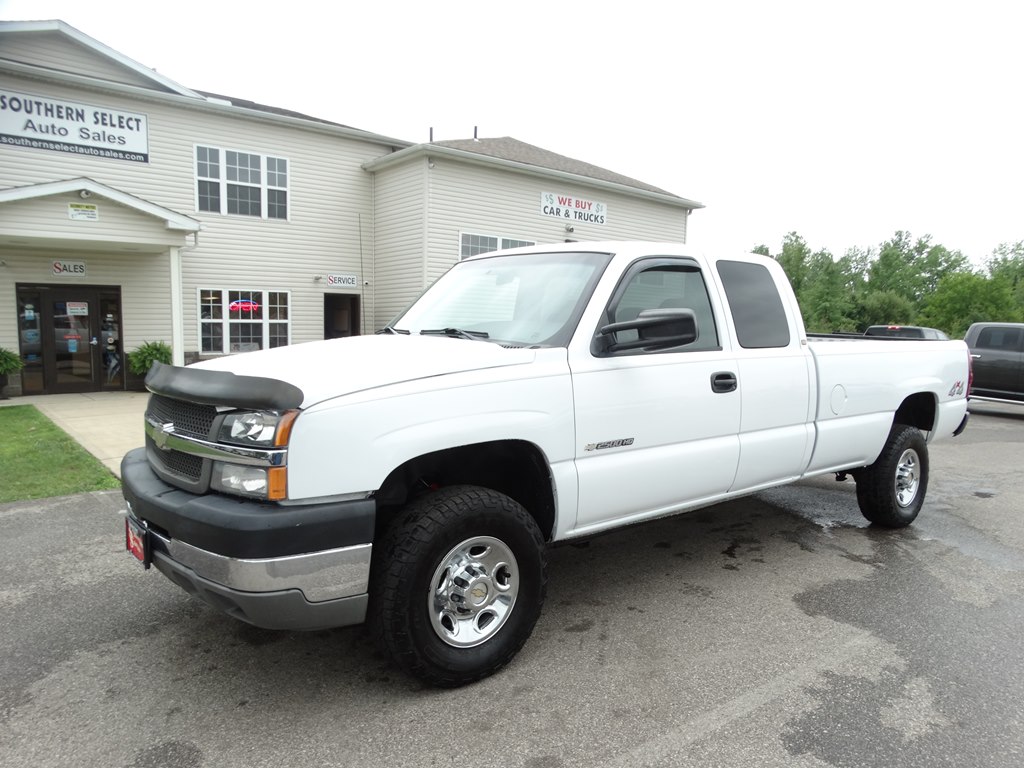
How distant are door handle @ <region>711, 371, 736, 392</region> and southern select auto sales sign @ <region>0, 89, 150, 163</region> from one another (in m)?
14.9

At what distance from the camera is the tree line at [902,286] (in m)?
41.9

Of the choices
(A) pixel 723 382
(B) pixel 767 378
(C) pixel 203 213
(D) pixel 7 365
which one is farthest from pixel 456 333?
(C) pixel 203 213

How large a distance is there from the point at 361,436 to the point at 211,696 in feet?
4.53

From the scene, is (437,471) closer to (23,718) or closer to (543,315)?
(543,315)

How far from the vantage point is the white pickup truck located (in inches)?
104

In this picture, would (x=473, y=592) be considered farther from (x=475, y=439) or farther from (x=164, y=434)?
(x=164, y=434)

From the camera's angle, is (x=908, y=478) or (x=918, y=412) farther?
(x=918, y=412)

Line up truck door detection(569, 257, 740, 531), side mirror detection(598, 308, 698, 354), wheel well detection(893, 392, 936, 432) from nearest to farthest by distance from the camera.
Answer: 1. side mirror detection(598, 308, 698, 354)
2. truck door detection(569, 257, 740, 531)
3. wheel well detection(893, 392, 936, 432)

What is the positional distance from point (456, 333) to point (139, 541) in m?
1.80

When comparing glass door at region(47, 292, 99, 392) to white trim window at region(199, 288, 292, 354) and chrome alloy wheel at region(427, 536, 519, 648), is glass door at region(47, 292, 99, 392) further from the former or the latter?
chrome alloy wheel at region(427, 536, 519, 648)

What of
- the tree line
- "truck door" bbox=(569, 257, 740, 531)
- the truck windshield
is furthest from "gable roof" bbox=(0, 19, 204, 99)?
the tree line

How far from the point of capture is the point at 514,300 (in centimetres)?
392

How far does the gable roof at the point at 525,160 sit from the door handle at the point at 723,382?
13.9 metres

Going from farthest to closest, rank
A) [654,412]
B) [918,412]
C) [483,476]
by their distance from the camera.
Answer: [918,412] < [654,412] < [483,476]
